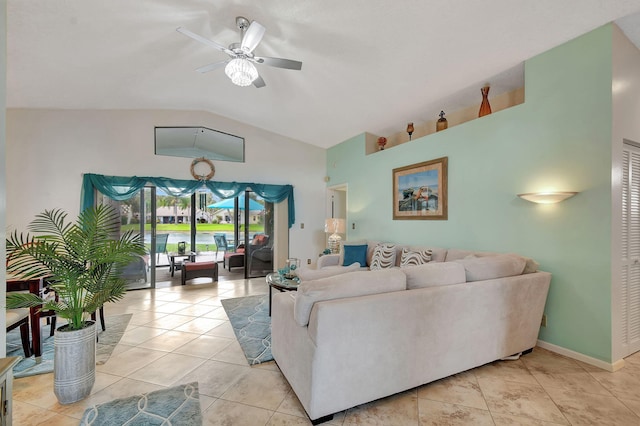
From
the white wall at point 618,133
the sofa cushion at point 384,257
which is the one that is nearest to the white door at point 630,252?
the white wall at point 618,133

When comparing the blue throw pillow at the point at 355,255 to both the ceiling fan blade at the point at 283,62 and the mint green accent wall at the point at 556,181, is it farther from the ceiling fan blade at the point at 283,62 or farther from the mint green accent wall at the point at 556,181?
the ceiling fan blade at the point at 283,62

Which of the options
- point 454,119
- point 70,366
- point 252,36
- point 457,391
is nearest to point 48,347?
point 70,366

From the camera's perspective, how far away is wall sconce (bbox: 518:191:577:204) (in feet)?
8.32

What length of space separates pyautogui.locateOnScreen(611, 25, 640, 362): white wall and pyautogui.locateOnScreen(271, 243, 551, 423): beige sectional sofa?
2.04 ft

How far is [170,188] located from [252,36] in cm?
395

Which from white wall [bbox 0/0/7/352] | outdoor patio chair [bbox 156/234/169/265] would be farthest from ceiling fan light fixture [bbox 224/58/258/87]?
outdoor patio chair [bbox 156/234/169/265]

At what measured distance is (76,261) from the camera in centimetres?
201

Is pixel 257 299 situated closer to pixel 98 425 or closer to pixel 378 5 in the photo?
pixel 98 425

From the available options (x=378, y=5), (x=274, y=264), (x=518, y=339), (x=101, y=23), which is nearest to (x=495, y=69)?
(x=378, y=5)

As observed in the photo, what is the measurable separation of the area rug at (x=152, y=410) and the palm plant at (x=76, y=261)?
617 millimetres

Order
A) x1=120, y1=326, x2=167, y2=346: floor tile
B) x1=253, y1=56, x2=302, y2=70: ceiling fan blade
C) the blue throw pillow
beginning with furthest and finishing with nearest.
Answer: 1. the blue throw pillow
2. x1=120, y1=326, x2=167, y2=346: floor tile
3. x1=253, y1=56, x2=302, y2=70: ceiling fan blade

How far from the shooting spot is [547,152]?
2795mm

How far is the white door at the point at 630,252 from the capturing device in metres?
2.50

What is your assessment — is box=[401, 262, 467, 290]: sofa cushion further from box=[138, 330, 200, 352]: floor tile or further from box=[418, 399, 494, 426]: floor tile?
box=[138, 330, 200, 352]: floor tile
